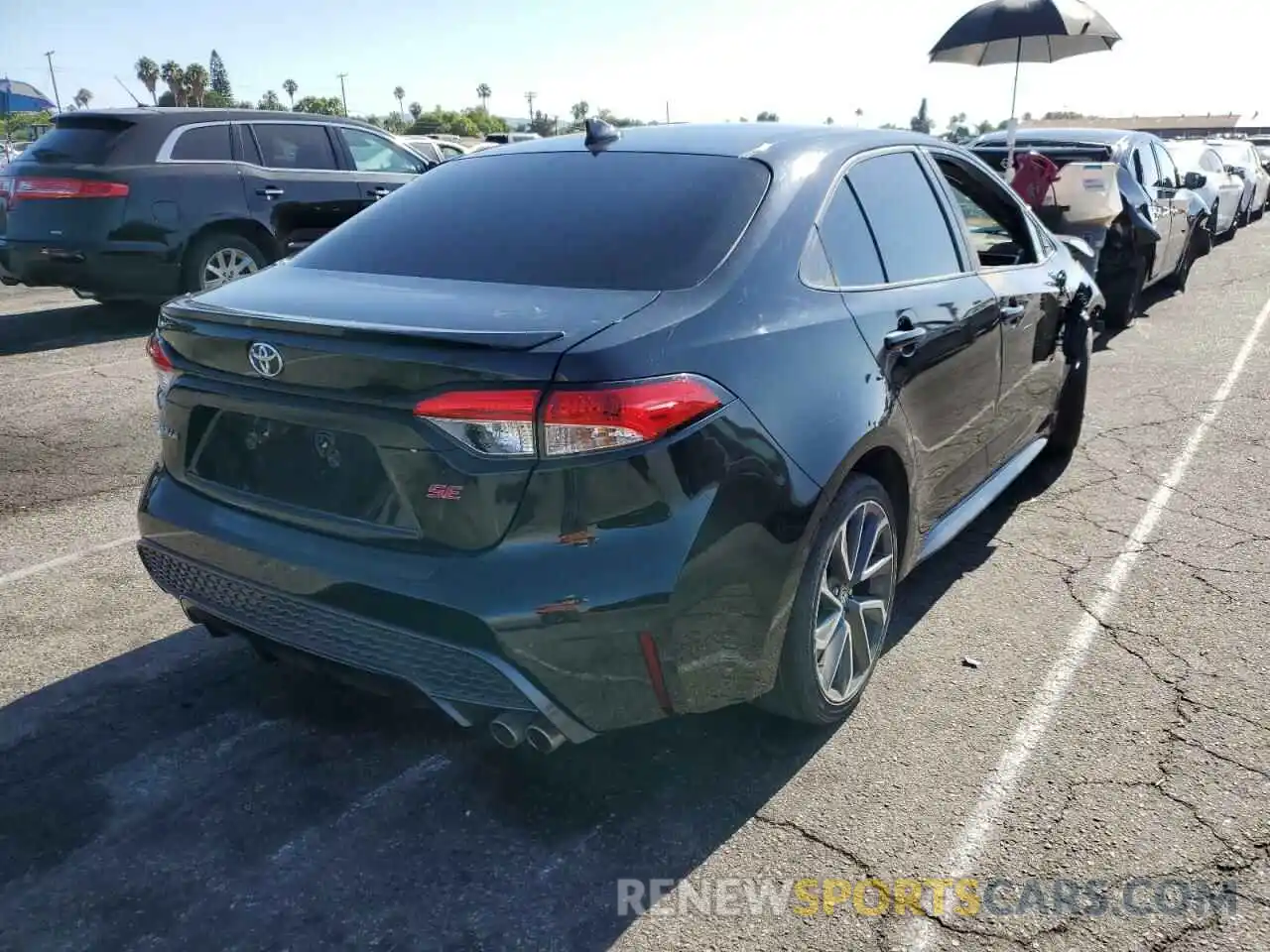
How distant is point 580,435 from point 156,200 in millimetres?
7617

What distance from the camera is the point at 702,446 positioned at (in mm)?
2357

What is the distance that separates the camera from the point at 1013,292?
412 centimetres

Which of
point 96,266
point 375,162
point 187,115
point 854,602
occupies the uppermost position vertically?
point 187,115

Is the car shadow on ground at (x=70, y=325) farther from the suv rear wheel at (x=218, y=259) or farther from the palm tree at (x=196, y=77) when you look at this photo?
the palm tree at (x=196, y=77)

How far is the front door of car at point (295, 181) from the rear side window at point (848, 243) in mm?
6784

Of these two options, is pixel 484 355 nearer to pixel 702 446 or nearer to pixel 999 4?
pixel 702 446

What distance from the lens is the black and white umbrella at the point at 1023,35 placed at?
10.4 meters

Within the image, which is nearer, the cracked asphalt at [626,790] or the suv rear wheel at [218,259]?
the cracked asphalt at [626,790]

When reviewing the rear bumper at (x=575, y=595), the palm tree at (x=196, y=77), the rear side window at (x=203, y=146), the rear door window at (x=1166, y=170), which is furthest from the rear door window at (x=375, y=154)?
the palm tree at (x=196, y=77)

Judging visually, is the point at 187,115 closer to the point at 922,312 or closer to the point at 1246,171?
the point at 922,312

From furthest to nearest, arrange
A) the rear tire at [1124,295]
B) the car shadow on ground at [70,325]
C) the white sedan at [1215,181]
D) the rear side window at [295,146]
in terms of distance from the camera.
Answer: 1. the white sedan at [1215,181]
2. the rear side window at [295,146]
3. the rear tire at [1124,295]
4. the car shadow on ground at [70,325]

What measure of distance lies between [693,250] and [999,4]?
9835 mm

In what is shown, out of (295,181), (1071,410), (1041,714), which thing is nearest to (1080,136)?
(1071,410)

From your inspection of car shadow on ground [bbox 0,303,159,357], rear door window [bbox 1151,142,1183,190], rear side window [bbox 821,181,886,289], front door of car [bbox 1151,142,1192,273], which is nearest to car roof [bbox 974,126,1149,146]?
rear door window [bbox 1151,142,1183,190]
